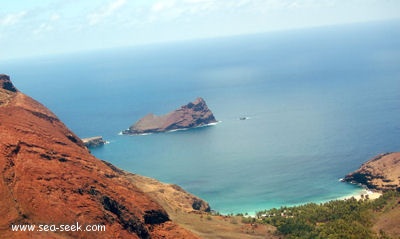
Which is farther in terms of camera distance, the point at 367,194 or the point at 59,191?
the point at 367,194

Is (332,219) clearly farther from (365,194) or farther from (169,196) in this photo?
(365,194)

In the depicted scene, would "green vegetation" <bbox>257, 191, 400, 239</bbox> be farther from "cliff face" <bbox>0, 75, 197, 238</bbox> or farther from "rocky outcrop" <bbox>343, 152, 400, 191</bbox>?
"cliff face" <bbox>0, 75, 197, 238</bbox>

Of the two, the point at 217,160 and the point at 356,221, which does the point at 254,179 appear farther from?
the point at 356,221

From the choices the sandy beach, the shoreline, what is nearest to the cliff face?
the shoreline

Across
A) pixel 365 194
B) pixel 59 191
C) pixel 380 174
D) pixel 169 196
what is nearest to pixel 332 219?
pixel 169 196

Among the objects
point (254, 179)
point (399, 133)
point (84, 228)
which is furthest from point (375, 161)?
point (84, 228)
